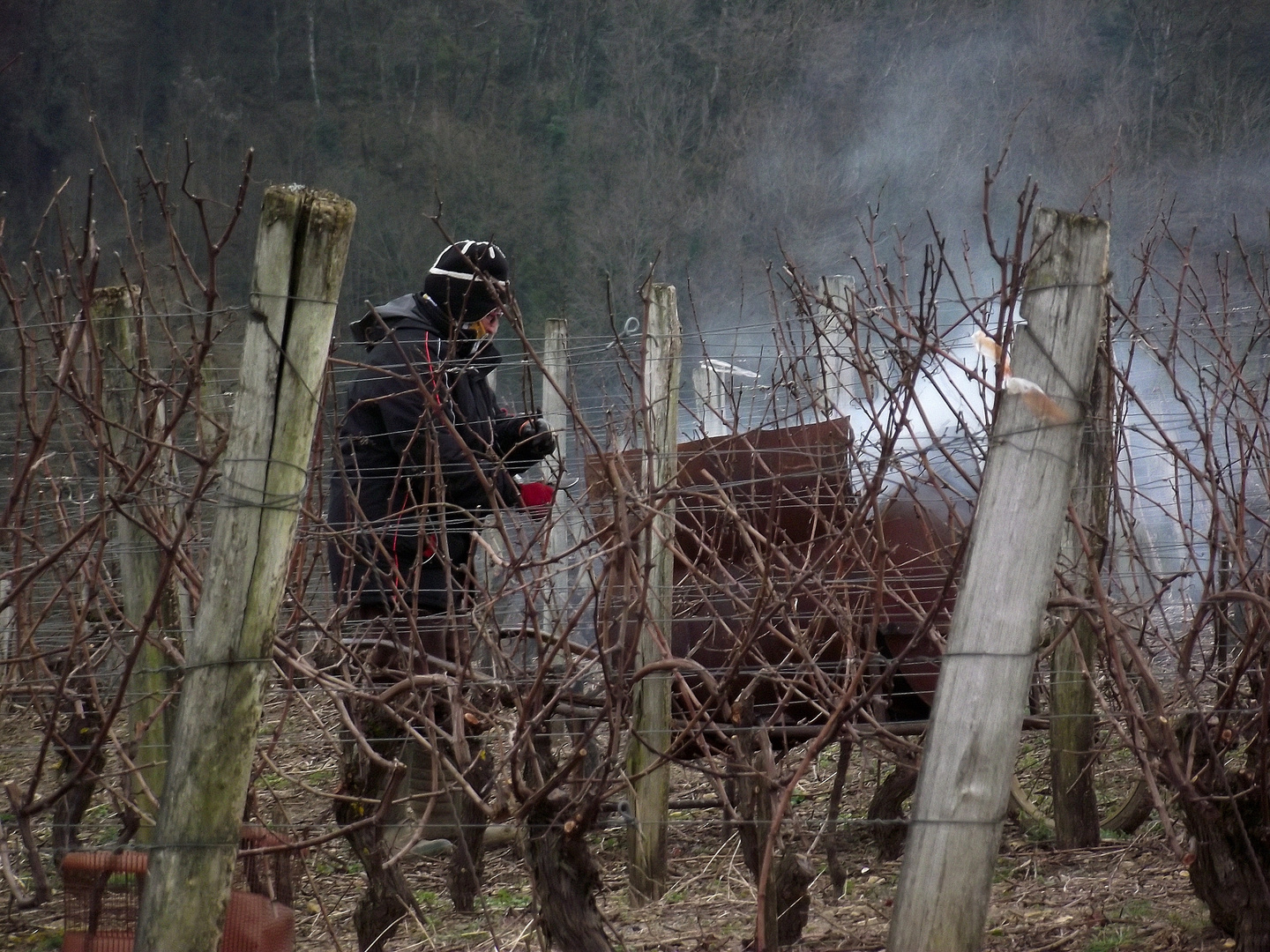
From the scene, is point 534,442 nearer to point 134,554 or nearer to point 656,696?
point 656,696

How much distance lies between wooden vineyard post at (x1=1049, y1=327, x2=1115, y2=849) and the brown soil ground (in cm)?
11

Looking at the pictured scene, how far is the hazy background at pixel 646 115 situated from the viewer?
21.7 metres

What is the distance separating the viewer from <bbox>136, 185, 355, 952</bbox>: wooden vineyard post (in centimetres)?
215

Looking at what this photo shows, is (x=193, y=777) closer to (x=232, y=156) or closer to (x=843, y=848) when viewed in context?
(x=843, y=848)

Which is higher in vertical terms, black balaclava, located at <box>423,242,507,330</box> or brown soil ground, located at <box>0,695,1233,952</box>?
black balaclava, located at <box>423,242,507,330</box>

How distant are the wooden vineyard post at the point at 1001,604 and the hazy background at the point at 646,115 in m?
17.8

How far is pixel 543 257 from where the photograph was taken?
23000 millimetres

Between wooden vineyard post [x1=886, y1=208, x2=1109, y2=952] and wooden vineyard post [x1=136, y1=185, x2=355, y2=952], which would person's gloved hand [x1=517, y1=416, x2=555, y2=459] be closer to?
wooden vineyard post [x1=136, y1=185, x2=355, y2=952]

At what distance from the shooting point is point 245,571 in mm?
2176

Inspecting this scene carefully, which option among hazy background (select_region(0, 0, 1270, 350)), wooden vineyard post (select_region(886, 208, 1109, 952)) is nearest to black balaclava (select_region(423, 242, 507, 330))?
wooden vineyard post (select_region(886, 208, 1109, 952))

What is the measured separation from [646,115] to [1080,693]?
22.4m

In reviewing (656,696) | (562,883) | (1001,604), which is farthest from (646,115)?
(1001,604)

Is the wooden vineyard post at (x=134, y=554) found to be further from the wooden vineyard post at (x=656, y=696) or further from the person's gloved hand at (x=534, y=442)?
the wooden vineyard post at (x=656, y=696)

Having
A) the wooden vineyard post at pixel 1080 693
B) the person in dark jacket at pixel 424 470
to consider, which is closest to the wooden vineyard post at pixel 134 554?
the person in dark jacket at pixel 424 470
